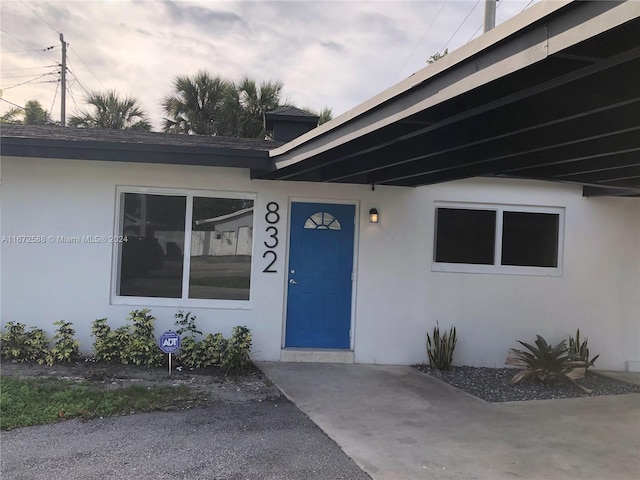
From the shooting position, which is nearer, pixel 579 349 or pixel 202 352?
pixel 202 352

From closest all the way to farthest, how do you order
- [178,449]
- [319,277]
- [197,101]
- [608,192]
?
[178,449] < [608,192] < [319,277] < [197,101]

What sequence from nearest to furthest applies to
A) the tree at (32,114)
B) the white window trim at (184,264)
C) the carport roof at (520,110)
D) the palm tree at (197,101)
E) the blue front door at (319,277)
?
the carport roof at (520,110) → the white window trim at (184,264) → the blue front door at (319,277) → the palm tree at (197,101) → the tree at (32,114)

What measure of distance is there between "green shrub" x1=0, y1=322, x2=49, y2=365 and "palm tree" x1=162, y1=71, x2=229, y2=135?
34.8ft

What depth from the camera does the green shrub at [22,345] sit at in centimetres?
600

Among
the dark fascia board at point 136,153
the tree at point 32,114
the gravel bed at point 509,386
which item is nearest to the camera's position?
the gravel bed at point 509,386

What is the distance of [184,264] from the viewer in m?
6.66

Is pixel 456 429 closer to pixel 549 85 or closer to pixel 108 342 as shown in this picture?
pixel 549 85

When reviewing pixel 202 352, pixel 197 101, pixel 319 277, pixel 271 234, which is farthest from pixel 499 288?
pixel 197 101

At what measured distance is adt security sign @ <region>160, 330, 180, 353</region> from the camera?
5750 mm

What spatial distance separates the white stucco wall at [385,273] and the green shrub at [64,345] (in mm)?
209

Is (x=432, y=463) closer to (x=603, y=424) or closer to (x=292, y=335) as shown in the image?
(x=603, y=424)

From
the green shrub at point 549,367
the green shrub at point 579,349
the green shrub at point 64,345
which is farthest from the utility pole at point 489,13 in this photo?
the green shrub at point 64,345

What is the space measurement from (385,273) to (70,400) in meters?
4.17
